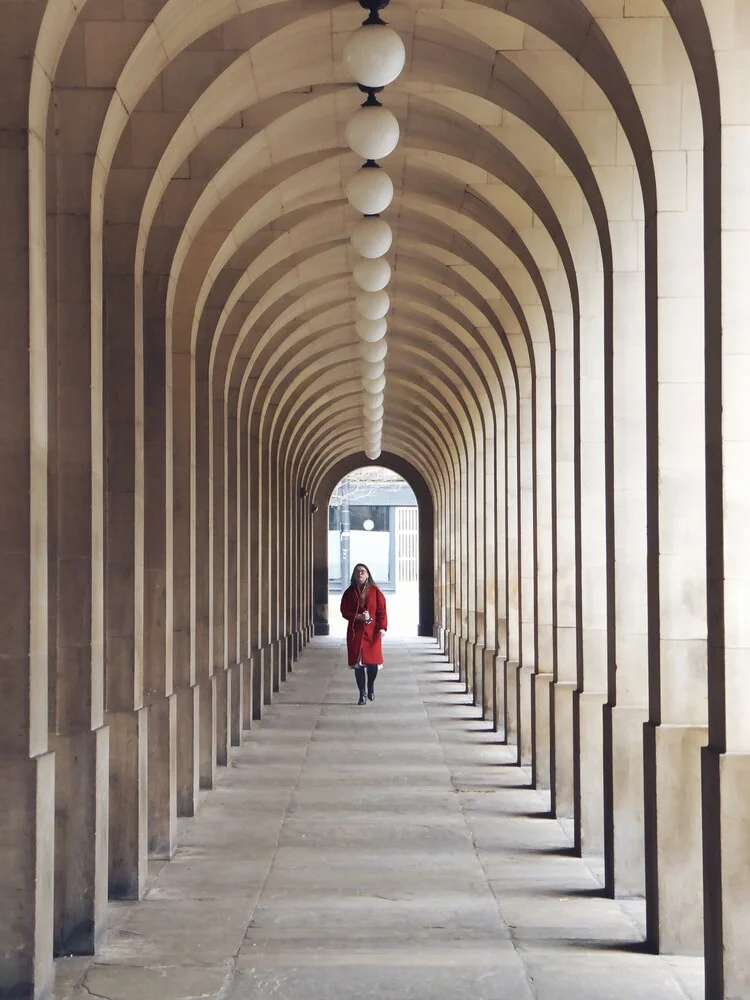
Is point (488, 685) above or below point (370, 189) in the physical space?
below

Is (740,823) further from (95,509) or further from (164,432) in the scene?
(164,432)

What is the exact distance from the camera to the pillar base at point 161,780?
997 cm

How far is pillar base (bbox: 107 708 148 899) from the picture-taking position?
8.67 metres

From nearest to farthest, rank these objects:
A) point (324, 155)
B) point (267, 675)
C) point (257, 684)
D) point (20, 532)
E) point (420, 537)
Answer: point (20, 532)
point (324, 155)
point (257, 684)
point (267, 675)
point (420, 537)

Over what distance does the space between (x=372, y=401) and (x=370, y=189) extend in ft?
41.8

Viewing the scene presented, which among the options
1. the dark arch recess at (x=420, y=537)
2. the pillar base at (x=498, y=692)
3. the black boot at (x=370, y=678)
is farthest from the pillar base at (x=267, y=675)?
the dark arch recess at (x=420, y=537)

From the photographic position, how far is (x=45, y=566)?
260 inches

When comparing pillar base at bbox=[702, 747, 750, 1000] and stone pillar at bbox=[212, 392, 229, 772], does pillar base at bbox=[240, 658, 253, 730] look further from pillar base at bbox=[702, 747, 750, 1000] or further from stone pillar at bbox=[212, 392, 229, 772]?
pillar base at bbox=[702, 747, 750, 1000]

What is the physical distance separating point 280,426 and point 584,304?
48.8 feet

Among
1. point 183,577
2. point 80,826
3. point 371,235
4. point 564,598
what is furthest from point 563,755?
point 80,826

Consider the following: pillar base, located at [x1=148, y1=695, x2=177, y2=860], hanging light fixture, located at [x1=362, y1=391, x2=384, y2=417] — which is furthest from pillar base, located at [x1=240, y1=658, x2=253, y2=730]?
pillar base, located at [x1=148, y1=695, x2=177, y2=860]

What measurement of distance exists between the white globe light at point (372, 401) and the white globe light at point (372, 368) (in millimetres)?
2563

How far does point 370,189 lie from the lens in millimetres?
9867

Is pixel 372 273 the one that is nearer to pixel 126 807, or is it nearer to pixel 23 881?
pixel 126 807
